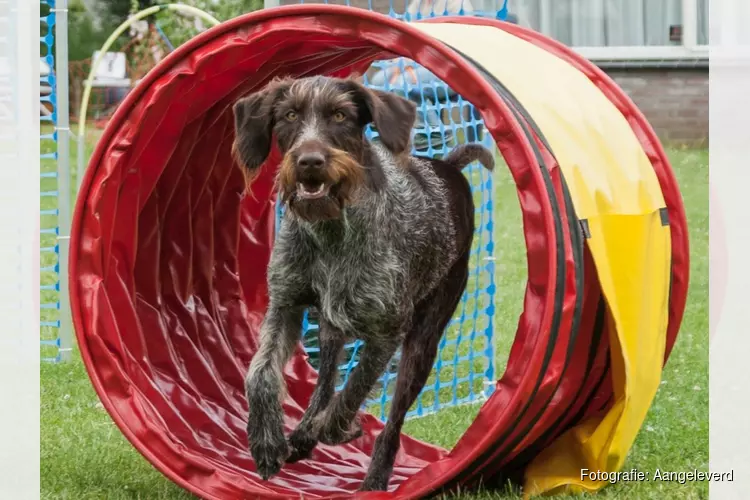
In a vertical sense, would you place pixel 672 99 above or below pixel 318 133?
above

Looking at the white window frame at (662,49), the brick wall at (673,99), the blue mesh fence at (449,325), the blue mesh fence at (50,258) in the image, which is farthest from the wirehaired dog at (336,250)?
the white window frame at (662,49)

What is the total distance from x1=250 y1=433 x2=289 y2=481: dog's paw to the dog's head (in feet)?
2.64

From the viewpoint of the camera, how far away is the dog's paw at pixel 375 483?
4796 millimetres

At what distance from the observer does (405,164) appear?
4840 millimetres

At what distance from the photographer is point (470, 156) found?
5574mm

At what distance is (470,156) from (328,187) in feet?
4.42

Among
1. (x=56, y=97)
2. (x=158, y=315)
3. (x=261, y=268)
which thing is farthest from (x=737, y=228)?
(x=56, y=97)

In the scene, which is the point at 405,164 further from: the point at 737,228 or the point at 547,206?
the point at 737,228

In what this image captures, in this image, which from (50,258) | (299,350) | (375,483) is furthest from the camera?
(50,258)

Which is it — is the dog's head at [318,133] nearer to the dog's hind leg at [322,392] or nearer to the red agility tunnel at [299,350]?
the red agility tunnel at [299,350]

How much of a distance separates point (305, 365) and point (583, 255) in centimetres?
220

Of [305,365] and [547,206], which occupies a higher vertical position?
[547,206]

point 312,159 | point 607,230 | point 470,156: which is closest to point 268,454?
point 312,159

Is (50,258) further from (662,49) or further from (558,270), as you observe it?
(662,49)
